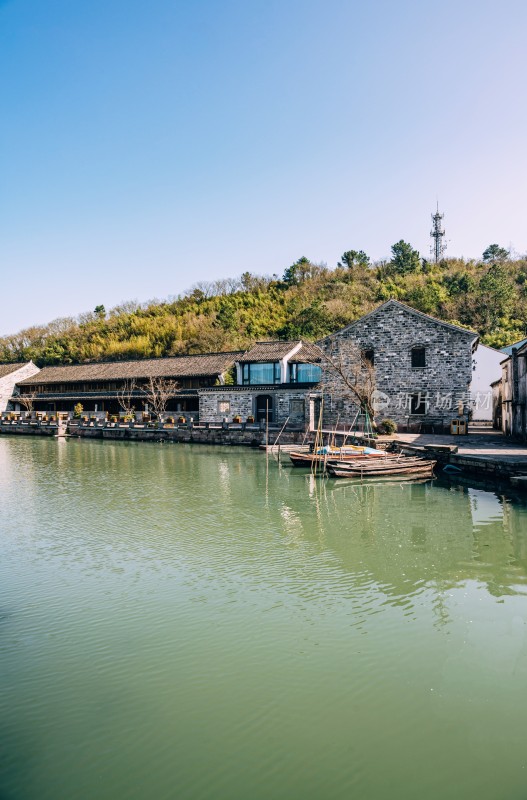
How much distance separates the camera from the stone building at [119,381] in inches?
1661

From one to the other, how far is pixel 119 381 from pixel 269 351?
1376 cm

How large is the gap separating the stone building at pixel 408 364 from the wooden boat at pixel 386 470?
9507 millimetres

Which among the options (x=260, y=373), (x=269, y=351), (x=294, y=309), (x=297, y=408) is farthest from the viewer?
(x=294, y=309)

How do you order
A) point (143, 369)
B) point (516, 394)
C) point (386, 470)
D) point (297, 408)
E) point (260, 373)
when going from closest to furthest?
point (386, 470), point (516, 394), point (297, 408), point (260, 373), point (143, 369)

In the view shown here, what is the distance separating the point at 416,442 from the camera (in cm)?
2541

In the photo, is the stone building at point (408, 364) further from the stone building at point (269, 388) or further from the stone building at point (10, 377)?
the stone building at point (10, 377)

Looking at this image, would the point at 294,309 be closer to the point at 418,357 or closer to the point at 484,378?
the point at 484,378

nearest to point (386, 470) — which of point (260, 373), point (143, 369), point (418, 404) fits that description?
point (418, 404)

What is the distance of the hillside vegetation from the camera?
48594mm

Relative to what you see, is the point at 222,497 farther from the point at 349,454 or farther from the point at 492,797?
the point at 492,797

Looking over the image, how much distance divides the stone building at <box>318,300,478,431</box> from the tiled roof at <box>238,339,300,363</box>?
6.48m

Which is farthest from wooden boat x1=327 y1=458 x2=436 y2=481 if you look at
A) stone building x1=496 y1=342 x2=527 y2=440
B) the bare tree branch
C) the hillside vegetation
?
the hillside vegetation

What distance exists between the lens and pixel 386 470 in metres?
20.8

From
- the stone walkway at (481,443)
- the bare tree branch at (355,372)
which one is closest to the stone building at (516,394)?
the stone walkway at (481,443)
